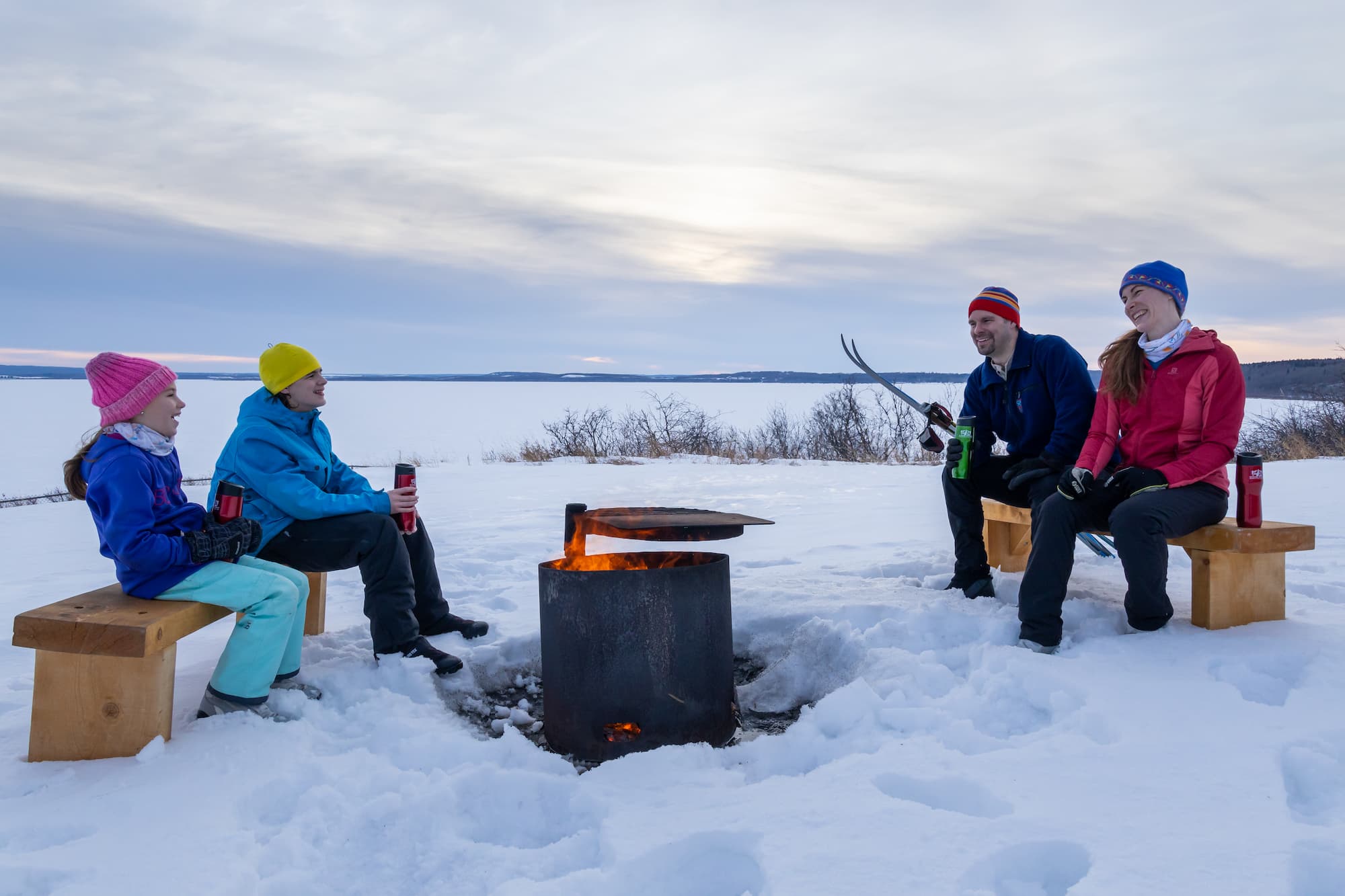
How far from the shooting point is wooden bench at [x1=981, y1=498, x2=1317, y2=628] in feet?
12.2

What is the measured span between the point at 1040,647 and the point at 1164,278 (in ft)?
5.47

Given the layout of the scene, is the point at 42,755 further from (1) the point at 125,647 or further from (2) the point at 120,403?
(2) the point at 120,403

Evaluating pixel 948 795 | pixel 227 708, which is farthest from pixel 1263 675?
A: pixel 227 708

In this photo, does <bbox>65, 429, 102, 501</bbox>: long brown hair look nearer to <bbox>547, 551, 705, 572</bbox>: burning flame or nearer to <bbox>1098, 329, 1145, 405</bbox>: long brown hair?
<bbox>547, 551, 705, 572</bbox>: burning flame

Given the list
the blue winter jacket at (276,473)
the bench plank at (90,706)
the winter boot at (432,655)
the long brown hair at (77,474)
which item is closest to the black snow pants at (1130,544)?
the winter boot at (432,655)

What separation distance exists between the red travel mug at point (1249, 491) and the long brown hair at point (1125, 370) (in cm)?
49

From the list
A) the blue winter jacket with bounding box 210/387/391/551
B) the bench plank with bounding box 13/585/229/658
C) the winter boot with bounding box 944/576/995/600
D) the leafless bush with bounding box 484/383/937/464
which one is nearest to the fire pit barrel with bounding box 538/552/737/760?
the blue winter jacket with bounding box 210/387/391/551

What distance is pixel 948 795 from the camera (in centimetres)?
264

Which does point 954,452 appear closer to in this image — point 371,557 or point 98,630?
point 371,557

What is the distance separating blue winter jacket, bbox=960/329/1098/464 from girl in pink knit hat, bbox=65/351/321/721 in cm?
341

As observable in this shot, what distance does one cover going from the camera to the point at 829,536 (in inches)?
262

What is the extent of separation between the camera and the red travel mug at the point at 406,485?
3850mm

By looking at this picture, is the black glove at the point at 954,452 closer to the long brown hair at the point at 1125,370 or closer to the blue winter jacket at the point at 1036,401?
the blue winter jacket at the point at 1036,401

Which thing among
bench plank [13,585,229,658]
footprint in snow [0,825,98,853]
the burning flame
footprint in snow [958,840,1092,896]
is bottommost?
footprint in snow [0,825,98,853]
